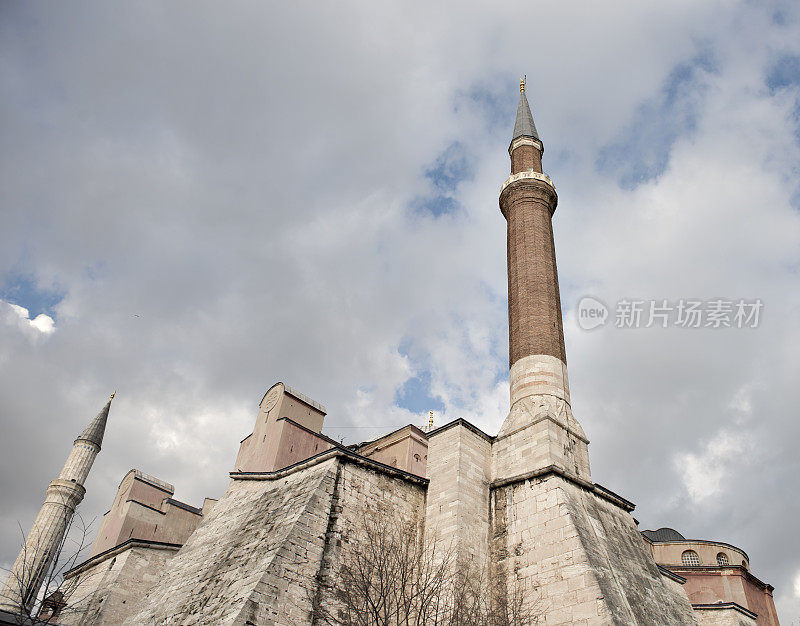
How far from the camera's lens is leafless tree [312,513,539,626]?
9586 millimetres

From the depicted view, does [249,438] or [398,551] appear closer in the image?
[398,551]

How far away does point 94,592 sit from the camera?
16328mm

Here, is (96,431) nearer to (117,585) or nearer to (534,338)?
(117,585)

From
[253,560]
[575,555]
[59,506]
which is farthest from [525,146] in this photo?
[59,506]

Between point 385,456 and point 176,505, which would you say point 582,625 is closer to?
point 385,456

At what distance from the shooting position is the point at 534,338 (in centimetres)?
1506

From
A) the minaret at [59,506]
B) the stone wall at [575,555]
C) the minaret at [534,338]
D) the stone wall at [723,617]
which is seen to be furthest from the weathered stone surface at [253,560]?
the stone wall at [723,617]

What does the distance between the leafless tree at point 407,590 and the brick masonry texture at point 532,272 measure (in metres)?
5.58

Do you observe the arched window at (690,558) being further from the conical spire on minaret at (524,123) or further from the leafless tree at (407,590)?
the conical spire on minaret at (524,123)

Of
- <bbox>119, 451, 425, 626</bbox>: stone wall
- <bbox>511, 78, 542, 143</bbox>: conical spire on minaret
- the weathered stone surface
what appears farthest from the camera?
<bbox>511, 78, 542, 143</bbox>: conical spire on minaret

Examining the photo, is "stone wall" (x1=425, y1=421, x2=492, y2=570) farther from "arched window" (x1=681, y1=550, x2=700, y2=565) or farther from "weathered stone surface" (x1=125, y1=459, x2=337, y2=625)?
"arched window" (x1=681, y1=550, x2=700, y2=565)

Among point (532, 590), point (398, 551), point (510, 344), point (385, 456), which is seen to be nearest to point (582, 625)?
point (532, 590)

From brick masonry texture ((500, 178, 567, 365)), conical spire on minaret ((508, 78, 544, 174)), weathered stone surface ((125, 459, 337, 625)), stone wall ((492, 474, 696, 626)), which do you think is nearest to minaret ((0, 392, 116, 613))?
weathered stone surface ((125, 459, 337, 625))

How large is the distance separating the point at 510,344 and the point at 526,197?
199 inches
